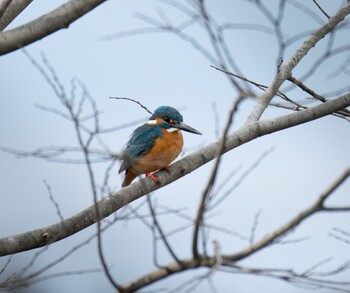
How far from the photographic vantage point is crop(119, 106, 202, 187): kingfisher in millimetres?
4301

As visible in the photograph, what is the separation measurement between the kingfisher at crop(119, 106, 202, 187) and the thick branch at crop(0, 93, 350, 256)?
55 cm

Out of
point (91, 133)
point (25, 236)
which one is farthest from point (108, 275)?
point (25, 236)

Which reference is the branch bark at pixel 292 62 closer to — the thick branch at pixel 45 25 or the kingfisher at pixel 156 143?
the kingfisher at pixel 156 143

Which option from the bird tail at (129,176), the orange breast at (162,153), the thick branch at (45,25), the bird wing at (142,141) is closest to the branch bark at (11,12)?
the thick branch at (45,25)

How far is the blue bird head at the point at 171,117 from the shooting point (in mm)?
4696

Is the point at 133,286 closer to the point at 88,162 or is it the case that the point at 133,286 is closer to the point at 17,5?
the point at 88,162

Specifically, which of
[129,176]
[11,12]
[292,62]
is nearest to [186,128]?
[129,176]

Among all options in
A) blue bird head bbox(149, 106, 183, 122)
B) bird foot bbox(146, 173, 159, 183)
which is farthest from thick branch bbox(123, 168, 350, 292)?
blue bird head bbox(149, 106, 183, 122)

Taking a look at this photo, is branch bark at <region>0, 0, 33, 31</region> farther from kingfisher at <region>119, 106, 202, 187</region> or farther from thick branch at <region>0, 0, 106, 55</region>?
kingfisher at <region>119, 106, 202, 187</region>

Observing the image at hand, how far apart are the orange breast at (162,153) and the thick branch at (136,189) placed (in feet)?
1.44

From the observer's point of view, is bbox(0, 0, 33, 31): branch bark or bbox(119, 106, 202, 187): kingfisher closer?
bbox(0, 0, 33, 31): branch bark

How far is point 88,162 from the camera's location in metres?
2.07

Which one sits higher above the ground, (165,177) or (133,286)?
(165,177)

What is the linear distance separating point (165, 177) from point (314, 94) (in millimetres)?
976
